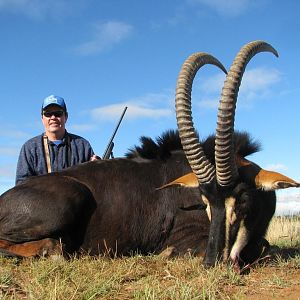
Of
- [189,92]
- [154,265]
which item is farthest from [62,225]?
[189,92]

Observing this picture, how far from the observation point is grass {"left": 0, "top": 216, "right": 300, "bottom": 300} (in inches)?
Result: 134

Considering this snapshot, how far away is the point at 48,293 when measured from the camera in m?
3.34

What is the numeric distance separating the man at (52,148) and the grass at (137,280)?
103 inches

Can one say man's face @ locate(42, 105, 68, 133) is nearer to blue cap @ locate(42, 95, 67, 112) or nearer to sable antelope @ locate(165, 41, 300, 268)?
blue cap @ locate(42, 95, 67, 112)

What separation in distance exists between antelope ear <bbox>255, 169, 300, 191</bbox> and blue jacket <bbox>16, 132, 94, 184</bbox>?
3534 mm

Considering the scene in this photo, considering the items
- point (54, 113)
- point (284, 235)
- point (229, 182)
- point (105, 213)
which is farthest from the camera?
point (284, 235)

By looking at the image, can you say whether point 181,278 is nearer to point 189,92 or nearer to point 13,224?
point 189,92

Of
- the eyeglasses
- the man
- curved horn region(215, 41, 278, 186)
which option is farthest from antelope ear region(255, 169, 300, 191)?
the eyeglasses

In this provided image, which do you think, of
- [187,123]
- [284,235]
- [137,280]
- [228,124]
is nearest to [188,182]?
[187,123]

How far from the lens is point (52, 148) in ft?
24.9

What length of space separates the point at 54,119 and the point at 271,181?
13.2 ft

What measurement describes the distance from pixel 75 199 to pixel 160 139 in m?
1.37

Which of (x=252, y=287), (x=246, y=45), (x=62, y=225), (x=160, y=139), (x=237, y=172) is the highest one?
(x=246, y=45)

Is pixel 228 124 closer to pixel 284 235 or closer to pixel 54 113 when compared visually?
pixel 54 113
